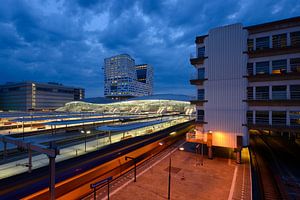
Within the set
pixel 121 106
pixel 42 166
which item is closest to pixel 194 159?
pixel 42 166

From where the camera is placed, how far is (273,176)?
60.8 ft

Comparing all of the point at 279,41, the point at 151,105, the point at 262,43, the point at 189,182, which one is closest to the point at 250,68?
the point at 262,43

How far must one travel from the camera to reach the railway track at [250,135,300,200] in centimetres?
1484

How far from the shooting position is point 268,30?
1972 centimetres

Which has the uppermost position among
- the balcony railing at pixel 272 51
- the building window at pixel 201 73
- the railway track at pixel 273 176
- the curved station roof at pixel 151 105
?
the balcony railing at pixel 272 51

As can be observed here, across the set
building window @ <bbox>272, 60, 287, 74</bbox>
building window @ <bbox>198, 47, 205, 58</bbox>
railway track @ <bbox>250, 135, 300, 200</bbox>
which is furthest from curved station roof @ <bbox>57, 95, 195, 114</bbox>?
building window @ <bbox>272, 60, 287, 74</bbox>

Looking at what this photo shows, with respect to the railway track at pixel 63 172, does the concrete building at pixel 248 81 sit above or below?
above

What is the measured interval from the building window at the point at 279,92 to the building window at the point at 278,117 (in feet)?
5.90

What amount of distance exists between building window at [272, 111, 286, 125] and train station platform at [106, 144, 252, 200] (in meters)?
6.47

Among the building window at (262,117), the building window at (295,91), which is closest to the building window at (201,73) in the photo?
the building window at (262,117)

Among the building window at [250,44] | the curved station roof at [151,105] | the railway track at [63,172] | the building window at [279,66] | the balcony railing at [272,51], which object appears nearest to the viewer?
the railway track at [63,172]

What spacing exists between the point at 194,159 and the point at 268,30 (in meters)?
19.2

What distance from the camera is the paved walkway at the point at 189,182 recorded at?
13680 millimetres

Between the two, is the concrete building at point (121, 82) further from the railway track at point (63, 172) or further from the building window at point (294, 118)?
the building window at point (294, 118)
